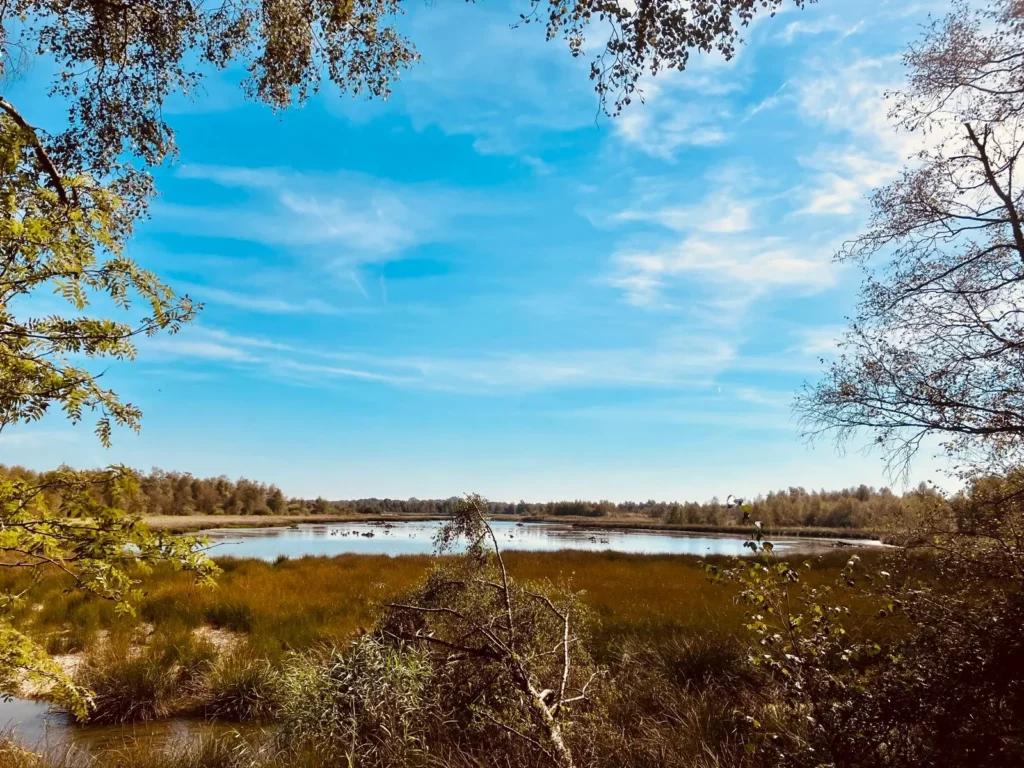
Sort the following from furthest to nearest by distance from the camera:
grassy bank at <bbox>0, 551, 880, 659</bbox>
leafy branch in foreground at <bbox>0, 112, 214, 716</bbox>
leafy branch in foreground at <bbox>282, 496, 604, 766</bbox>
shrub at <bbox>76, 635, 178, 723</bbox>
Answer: grassy bank at <bbox>0, 551, 880, 659</bbox>, shrub at <bbox>76, 635, 178, 723</bbox>, leafy branch in foreground at <bbox>282, 496, 604, 766</bbox>, leafy branch in foreground at <bbox>0, 112, 214, 716</bbox>

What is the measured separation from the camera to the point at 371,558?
72.1ft

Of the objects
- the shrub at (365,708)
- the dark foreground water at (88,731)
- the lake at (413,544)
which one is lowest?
the lake at (413,544)

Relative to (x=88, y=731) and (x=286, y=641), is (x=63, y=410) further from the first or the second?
(x=286, y=641)

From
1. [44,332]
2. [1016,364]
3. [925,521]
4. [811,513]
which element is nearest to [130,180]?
[44,332]

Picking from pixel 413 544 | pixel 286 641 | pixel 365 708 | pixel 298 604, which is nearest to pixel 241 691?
pixel 286 641

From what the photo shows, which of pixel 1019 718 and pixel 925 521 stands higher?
pixel 925 521

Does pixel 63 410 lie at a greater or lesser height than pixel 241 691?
greater

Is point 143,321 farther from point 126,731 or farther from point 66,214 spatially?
point 126,731

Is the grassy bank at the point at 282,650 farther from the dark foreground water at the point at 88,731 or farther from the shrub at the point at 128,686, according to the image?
the dark foreground water at the point at 88,731

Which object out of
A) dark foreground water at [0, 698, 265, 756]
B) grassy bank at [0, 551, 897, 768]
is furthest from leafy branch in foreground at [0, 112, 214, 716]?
dark foreground water at [0, 698, 265, 756]

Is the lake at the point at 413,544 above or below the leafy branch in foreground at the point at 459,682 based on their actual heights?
below

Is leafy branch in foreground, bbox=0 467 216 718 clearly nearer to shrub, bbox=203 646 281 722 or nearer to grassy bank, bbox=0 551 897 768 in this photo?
grassy bank, bbox=0 551 897 768

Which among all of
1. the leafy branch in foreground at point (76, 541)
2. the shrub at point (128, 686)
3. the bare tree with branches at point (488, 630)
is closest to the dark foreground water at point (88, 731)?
the shrub at point (128, 686)

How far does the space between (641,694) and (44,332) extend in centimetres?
685
